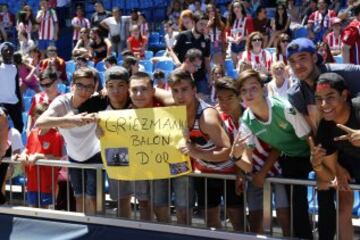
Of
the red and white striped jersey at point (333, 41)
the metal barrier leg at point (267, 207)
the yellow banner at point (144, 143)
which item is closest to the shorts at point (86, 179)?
the yellow banner at point (144, 143)

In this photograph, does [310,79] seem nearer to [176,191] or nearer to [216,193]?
[216,193]

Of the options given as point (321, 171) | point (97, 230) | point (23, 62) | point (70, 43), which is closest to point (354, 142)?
point (321, 171)

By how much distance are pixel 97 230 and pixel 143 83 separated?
46.2 inches

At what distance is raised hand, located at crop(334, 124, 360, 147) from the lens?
3.95 metres

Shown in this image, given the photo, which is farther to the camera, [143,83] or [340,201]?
[143,83]

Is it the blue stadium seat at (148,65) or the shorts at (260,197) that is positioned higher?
the blue stadium seat at (148,65)

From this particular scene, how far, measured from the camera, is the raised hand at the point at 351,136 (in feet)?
12.9

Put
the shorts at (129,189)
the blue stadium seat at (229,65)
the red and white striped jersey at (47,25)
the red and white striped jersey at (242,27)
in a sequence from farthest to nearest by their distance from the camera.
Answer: the red and white striped jersey at (47,25), the red and white striped jersey at (242,27), the blue stadium seat at (229,65), the shorts at (129,189)

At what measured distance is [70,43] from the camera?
59.4 feet

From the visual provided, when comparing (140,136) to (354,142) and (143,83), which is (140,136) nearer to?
(143,83)

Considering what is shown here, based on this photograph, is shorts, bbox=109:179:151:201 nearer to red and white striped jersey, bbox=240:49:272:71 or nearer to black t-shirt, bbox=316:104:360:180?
black t-shirt, bbox=316:104:360:180

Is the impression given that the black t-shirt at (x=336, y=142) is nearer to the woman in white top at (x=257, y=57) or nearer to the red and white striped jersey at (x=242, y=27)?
the woman in white top at (x=257, y=57)

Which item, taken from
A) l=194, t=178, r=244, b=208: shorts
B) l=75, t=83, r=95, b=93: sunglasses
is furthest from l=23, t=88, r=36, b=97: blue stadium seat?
l=194, t=178, r=244, b=208: shorts

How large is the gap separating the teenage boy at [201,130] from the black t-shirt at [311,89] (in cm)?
55
